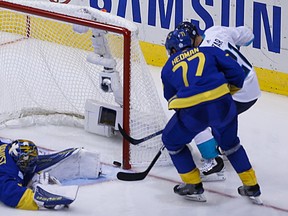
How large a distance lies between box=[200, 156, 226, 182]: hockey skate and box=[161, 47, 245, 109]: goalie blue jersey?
2.34 feet

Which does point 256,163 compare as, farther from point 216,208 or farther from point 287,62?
point 287,62

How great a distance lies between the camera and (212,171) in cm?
586

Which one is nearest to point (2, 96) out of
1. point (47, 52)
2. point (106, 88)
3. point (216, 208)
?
point (47, 52)

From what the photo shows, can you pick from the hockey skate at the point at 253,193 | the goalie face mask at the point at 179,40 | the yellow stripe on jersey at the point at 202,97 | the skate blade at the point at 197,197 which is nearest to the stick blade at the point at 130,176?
the skate blade at the point at 197,197

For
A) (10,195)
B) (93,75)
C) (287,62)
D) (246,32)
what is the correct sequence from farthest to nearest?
(287,62) < (93,75) < (246,32) < (10,195)

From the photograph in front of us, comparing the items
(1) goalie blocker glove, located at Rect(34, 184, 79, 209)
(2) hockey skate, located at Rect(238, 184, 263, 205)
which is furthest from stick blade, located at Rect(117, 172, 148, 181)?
(2) hockey skate, located at Rect(238, 184, 263, 205)

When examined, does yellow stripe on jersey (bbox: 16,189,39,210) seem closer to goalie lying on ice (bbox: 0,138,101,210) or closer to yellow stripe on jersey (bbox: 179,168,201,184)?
goalie lying on ice (bbox: 0,138,101,210)

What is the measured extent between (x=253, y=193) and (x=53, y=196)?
1.05 m

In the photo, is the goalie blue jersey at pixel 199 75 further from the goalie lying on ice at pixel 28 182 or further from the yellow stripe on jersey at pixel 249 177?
the goalie lying on ice at pixel 28 182

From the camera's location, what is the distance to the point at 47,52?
258 inches

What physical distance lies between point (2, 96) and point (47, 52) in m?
0.40

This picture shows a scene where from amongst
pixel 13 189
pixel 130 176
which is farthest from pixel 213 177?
pixel 13 189

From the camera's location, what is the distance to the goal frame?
18.8 ft

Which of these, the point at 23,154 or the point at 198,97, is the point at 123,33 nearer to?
the point at 198,97
